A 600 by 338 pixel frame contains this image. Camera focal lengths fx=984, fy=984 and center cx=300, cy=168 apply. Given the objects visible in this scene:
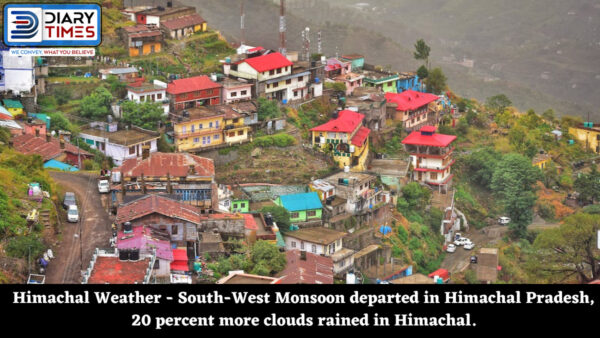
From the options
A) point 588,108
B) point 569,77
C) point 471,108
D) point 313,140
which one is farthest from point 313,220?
point 569,77

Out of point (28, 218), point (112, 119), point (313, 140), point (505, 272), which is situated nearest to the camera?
point (28, 218)

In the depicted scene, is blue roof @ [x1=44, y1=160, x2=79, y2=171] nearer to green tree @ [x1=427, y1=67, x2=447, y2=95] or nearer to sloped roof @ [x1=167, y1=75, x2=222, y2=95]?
sloped roof @ [x1=167, y1=75, x2=222, y2=95]

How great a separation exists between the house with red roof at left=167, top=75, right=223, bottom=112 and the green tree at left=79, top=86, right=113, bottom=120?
2.79 metres

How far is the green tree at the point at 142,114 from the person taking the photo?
1567 inches

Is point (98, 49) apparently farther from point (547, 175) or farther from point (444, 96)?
point (547, 175)

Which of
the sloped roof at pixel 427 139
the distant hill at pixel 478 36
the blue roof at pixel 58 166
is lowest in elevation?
the distant hill at pixel 478 36

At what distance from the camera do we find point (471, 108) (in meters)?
56.9

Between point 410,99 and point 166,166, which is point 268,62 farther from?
point 166,166

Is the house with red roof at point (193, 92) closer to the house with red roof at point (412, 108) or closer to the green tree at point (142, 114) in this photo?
the green tree at point (142, 114)

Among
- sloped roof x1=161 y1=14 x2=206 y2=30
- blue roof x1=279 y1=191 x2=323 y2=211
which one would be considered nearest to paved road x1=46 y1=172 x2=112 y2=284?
blue roof x1=279 y1=191 x2=323 y2=211

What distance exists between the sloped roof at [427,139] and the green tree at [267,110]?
6633 millimetres

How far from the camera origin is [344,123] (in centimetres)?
4409

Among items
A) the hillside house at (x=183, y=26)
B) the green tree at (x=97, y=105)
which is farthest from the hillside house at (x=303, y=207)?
the hillside house at (x=183, y=26)

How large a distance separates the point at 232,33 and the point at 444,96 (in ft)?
48.6
